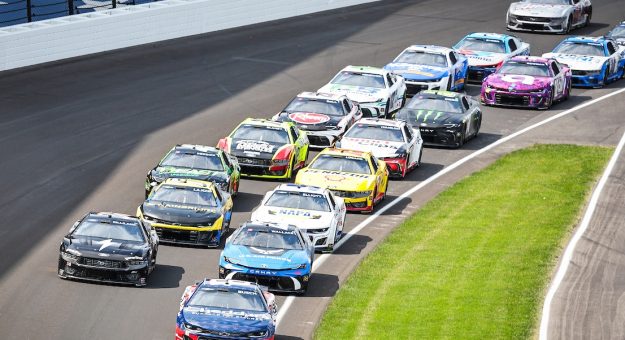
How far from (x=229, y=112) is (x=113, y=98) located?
3677 mm

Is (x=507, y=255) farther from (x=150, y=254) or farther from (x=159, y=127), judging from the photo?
(x=159, y=127)

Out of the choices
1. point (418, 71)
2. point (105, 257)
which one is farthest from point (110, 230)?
point (418, 71)

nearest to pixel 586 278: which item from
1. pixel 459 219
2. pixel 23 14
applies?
pixel 459 219

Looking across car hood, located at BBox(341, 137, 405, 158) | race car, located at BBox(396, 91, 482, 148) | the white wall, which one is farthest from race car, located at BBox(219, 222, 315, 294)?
the white wall

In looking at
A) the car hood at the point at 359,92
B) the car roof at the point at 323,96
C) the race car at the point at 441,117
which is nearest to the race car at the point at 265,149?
the car roof at the point at 323,96

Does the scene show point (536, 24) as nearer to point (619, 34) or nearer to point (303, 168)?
point (619, 34)

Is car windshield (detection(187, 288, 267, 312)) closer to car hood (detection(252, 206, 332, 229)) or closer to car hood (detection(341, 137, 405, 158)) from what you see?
car hood (detection(252, 206, 332, 229))

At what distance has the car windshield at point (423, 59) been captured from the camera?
5025 centimetres

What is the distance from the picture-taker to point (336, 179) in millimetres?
36938

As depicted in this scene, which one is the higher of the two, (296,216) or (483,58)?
(296,216)

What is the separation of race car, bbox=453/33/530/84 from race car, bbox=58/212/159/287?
81.3 ft

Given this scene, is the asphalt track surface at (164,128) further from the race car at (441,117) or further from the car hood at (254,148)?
the car hood at (254,148)

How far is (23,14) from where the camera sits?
167ft

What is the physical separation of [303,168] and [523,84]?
1339 cm
